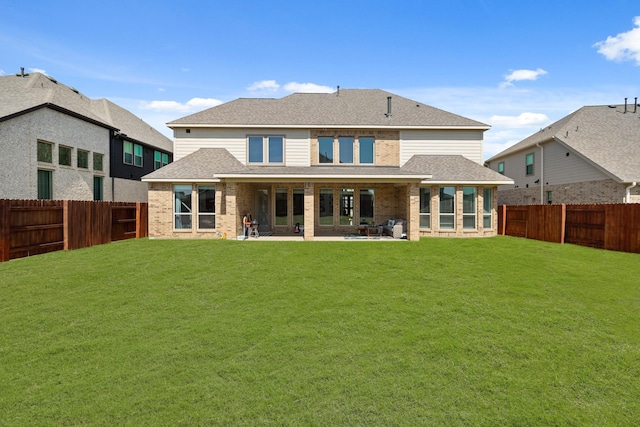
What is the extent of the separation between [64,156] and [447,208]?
24.0m

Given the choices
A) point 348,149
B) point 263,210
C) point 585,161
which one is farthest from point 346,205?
point 585,161

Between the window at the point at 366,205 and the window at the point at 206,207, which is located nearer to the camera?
the window at the point at 206,207

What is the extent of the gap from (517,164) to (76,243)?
32951 mm

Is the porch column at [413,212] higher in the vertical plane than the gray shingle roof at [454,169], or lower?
lower

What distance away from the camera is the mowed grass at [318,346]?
401 centimetres

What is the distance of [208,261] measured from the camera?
11.7m

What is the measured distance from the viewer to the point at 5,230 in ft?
37.2

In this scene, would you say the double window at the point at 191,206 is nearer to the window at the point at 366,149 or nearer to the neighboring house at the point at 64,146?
the neighboring house at the point at 64,146

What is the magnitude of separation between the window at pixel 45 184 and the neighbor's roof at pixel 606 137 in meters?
34.1

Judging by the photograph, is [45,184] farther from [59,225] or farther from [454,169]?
[454,169]

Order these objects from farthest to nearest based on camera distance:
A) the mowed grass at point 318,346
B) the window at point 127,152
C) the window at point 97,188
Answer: the window at point 127,152 → the window at point 97,188 → the mowed grass at point 318,346

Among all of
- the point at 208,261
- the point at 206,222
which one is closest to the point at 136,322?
the point at 208,261

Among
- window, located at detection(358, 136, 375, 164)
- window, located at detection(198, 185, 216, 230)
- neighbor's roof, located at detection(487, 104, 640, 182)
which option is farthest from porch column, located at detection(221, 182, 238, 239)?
neighbor's roof, located at detection(487, 104, 640, 182)

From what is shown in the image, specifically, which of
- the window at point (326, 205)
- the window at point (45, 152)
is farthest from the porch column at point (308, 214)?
the window at point (45, 152)
